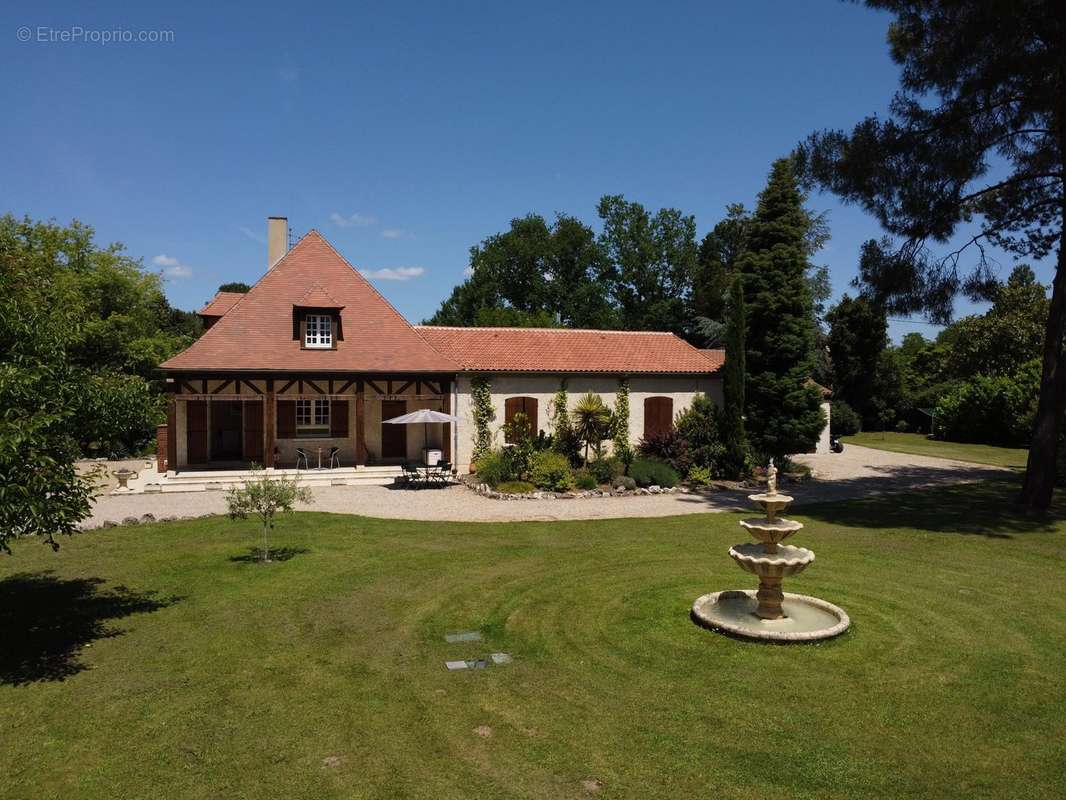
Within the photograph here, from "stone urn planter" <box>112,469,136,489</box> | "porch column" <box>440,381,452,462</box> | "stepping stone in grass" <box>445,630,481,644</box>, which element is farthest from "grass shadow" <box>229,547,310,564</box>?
"porch column" <box>440,381,452,462</box>

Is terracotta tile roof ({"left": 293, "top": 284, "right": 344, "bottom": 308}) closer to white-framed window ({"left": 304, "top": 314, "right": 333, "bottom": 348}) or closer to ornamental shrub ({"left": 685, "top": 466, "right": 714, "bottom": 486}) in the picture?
white-framed window ({"left": 304, "top": 314, "right": 333, "bottom": 348})

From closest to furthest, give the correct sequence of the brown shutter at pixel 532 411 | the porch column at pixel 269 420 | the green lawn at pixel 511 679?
the green lawn at pixel 511 679 → the porch column at pixel 269 420 → the brown shutter at pixel 532 411

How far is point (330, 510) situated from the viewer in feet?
56.8

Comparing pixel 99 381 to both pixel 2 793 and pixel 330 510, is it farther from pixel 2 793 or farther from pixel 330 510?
pixel 330 510

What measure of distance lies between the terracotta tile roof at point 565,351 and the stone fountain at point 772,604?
14.9 metres

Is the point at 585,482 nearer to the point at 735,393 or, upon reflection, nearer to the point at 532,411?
the point at 532,411

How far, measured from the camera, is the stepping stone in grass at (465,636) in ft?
28.7

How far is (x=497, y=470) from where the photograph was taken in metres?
A: 20.6

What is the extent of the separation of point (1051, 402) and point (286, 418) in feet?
74.1

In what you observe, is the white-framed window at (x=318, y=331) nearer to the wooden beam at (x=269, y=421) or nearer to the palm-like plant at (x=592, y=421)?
the wooden beam at (x=269, y=421)

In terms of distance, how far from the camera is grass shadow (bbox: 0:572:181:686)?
7945 millimetres

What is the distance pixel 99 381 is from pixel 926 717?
1029 cm

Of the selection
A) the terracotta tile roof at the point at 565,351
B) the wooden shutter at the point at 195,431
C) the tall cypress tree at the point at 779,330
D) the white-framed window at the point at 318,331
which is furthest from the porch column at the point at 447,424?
the tall cypress tree at the point at 779,330

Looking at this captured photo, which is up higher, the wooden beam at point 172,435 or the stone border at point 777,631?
the wooden beam at point 172,435
